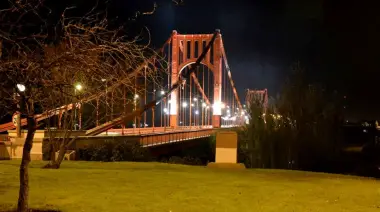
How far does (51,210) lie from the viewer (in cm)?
974

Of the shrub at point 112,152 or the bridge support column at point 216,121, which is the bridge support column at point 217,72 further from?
the shrub at point 112,152

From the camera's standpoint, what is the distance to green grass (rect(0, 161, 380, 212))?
1034 centimetres

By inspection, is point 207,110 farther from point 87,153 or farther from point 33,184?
point 33,184

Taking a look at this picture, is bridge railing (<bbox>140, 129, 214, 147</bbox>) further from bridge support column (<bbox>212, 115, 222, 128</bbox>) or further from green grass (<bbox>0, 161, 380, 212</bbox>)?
green grass (<bbox>0, 161, 380, 212</bbox>)

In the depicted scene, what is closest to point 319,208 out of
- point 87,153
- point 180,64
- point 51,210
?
point 51,210

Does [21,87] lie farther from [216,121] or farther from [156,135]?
[216,121]

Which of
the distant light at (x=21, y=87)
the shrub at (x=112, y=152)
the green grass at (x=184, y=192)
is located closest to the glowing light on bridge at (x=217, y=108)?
the shrub at (x=112, y=152)

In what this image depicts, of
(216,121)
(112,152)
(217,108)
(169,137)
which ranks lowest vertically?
(112,152)

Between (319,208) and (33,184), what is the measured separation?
270 inches

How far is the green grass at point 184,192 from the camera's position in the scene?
33.9ft

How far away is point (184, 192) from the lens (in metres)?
11.9

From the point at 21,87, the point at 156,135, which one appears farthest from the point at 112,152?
the point at 21,87

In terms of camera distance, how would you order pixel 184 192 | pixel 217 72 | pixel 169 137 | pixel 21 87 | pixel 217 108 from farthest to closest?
pixel 217 72, pixel 217 108, pixel 169 137, pixel 184 192, pixel 21 87

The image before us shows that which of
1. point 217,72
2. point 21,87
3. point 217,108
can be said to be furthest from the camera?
point 217,72
